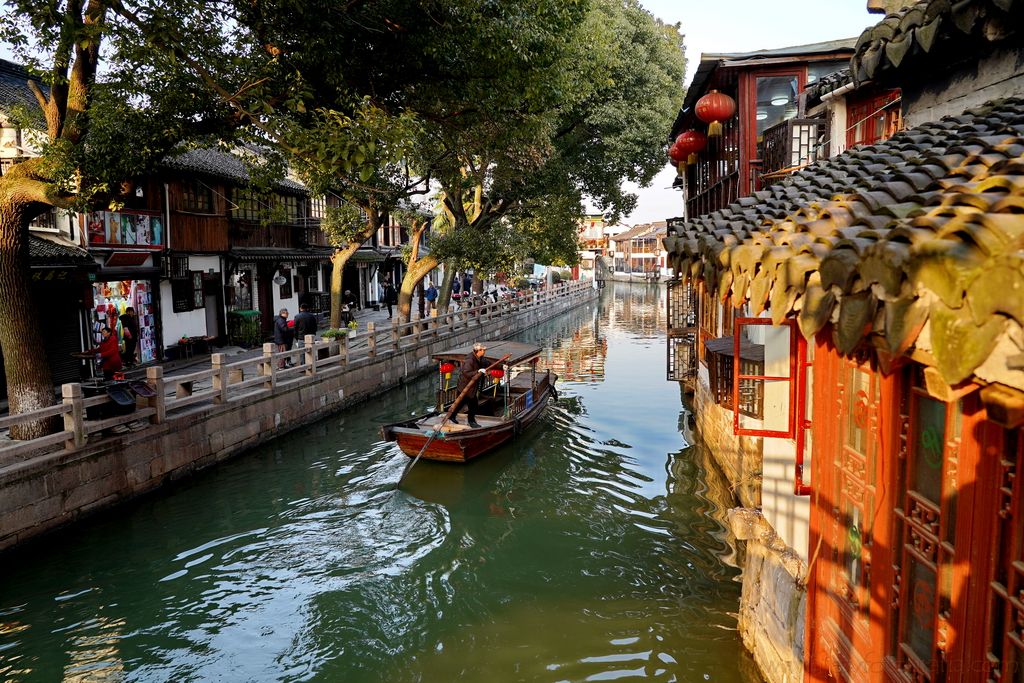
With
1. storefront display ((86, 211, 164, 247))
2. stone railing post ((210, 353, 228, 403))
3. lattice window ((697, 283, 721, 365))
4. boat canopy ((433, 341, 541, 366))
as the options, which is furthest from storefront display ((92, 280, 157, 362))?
lattice window ((697, 283, 721, 365))

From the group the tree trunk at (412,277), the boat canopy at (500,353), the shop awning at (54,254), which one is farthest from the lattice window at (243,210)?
the boat canopy at (500,353)

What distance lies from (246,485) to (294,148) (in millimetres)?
6434

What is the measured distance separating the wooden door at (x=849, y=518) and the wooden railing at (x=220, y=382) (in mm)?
9954

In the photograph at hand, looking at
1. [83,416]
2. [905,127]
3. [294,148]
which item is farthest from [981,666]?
[83,416]

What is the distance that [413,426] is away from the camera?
14.9 m

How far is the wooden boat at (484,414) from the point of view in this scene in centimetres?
1451

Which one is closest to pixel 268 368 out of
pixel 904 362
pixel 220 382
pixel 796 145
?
pixel 220 382

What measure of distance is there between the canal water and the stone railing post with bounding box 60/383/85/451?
1.28 metres

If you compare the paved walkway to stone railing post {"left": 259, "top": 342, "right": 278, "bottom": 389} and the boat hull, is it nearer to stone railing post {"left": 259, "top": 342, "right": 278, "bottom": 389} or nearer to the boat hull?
stone railing post {"left": 259, "top": 342, "right": 278, "bottom": 389}

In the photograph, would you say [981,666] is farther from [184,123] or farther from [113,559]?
[184,123]

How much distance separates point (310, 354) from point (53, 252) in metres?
5.87

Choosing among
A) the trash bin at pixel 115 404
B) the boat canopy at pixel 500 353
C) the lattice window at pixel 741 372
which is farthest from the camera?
the boat canopy at pixel 500 353

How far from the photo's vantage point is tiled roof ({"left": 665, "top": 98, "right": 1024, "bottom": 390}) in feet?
6.59

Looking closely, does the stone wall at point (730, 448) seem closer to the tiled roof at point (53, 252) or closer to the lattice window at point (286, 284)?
the tiled roof at point (53, 252)
